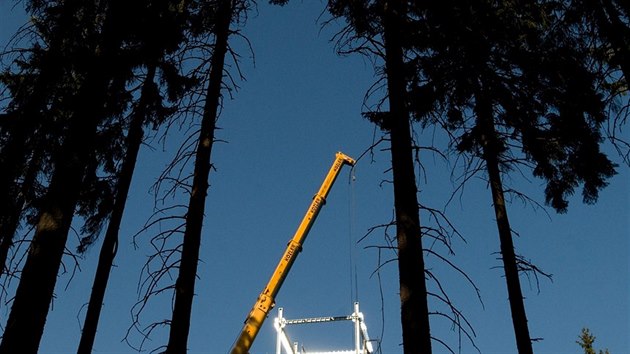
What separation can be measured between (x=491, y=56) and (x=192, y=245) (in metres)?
6.76

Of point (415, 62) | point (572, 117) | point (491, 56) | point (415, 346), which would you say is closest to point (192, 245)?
point (415, 346)

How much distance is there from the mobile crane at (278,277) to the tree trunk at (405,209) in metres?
9.45

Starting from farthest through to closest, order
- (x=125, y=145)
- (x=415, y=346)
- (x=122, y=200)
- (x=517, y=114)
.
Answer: (x=125, y=145)
(x=517, y=114)
(x=122, y=200)
(x=415, y=346)

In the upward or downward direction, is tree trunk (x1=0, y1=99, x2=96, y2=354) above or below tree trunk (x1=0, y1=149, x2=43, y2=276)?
below

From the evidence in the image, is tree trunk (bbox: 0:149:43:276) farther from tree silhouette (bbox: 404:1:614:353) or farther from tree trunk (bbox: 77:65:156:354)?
tree silhouette (bbox: 404:1:614:353)

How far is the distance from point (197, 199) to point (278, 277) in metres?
8.60

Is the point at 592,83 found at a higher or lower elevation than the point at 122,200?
higher

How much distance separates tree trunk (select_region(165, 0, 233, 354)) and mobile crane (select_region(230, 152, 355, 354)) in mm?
8021

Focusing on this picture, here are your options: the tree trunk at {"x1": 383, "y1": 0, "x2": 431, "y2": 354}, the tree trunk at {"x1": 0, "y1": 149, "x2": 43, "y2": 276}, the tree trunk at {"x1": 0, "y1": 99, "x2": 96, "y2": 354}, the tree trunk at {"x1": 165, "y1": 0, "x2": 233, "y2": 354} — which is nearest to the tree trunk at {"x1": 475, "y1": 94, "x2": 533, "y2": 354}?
the tree trunk at {"x1": 383, "y1": 0, "x2": 431, "y2": 354}

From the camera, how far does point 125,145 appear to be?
1170 centimetres

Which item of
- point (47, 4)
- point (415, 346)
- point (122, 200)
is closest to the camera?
point (415, 346)

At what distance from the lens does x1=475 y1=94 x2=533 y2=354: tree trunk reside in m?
8.81

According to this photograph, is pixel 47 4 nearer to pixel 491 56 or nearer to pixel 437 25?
pixel 437 25

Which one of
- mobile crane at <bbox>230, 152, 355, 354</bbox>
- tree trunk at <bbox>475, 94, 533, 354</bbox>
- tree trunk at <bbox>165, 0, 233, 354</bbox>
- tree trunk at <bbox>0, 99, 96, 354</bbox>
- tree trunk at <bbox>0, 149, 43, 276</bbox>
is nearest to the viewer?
tree trunk at <bbox>0, 99, 96, 354</bbox>
